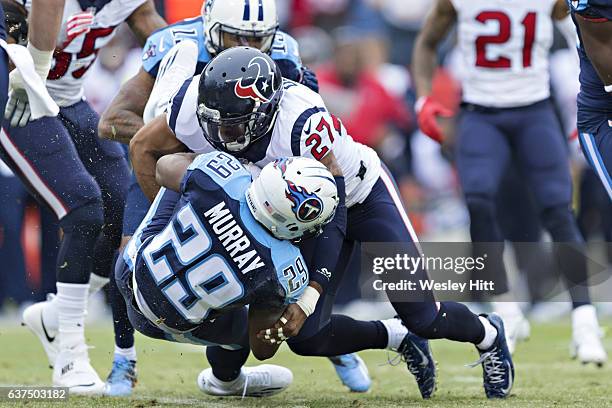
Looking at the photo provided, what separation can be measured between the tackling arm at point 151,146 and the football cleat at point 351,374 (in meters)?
1.24

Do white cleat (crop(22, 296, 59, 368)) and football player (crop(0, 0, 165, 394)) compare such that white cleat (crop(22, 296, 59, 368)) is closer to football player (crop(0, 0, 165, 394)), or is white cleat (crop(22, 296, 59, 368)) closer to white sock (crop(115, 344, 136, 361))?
football player (crop(0, 0, 165, 394))

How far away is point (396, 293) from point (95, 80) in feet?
15.6

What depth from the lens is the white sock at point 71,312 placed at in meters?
4.79

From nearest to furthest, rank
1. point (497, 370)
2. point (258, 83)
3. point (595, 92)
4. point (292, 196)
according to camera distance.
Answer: point (292, 196), point (258, 83), point (595, 92), point (497, 370)

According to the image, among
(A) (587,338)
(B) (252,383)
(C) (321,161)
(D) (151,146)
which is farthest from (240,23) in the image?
(A) (587,338)

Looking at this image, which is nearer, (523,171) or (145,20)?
(145,20)

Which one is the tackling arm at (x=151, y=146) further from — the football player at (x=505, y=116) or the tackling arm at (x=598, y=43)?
the football player at (x=505, y=116)

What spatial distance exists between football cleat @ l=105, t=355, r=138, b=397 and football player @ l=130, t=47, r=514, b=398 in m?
0.75

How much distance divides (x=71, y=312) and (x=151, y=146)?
942mm

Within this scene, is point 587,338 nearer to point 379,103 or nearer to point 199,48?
point 199,48

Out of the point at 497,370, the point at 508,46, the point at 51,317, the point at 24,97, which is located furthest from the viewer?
the point at 508,46

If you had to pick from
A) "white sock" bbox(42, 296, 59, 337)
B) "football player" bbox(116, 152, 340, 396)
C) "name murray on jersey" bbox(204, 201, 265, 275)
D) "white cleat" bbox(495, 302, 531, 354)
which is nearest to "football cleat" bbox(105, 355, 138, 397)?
"white sock" bbox(42, 296, 59, 337)

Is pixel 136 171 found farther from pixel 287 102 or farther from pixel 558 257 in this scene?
pixel 558 257

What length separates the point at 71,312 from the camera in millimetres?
4801
